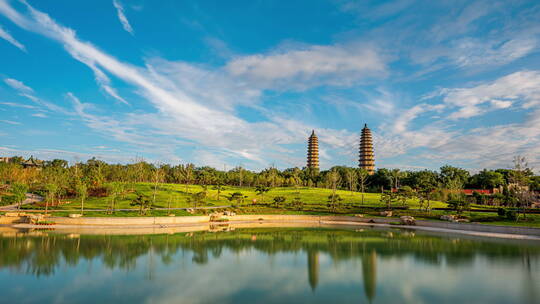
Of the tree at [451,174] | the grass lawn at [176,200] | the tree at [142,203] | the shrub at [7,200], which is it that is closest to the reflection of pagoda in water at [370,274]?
the tree at [142,203]

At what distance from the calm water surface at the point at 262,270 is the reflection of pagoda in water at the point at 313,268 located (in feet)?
0.37

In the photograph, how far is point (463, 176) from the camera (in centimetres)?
9094

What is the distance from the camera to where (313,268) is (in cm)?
2098

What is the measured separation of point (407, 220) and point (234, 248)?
1096 inches

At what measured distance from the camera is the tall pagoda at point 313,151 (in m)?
137

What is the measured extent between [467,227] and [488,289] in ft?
83.7

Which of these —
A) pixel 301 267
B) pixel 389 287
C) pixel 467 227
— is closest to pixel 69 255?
pixel 301 267

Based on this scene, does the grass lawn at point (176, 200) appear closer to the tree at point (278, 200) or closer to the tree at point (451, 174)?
the tree at point (278, 200)

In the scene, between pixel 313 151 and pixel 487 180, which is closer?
pixel 487 180

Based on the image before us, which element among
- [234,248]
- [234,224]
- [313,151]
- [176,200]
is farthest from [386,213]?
[313,151]

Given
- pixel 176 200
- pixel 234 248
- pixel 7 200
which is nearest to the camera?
pixel 234 248

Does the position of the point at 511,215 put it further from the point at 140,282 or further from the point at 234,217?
the point at 140,282

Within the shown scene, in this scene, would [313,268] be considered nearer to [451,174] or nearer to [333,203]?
[333,203]

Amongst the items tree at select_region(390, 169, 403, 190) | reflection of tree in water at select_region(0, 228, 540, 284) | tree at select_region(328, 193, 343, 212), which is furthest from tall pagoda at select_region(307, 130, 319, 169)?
reflection of tree in water at select_region(0, 228, 540, 284)
